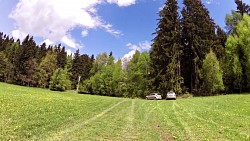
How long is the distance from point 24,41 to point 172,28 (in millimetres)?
65368

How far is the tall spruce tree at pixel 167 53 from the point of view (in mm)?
59938

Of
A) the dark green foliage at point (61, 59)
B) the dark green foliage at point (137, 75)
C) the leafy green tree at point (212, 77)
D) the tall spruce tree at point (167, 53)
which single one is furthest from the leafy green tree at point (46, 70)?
the leafy green tree at point (212, 77)

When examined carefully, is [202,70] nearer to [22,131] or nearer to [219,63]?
[219,63]

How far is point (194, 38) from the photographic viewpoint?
63.7 m

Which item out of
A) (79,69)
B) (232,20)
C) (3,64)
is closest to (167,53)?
(232,20)

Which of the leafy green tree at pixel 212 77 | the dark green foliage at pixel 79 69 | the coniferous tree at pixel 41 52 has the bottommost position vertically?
the leafy green tree at pixel 212 77

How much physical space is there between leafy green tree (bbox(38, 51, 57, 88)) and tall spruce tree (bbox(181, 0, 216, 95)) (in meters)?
58.6

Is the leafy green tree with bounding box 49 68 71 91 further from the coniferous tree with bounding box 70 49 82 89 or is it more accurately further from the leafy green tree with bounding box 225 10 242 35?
the leafy green tree with bounding box 225 10 242 35

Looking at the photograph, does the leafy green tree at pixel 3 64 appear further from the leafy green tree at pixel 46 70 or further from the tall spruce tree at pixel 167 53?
the tall spruce tree at pixel 167 53

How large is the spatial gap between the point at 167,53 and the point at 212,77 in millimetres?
12659

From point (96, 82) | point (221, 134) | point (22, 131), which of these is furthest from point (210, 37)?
point (22, 131)

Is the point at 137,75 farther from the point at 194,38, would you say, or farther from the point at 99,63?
the point at 99,63

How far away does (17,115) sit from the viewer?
48.9 feet

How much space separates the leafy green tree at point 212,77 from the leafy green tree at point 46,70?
6751 centimetres
